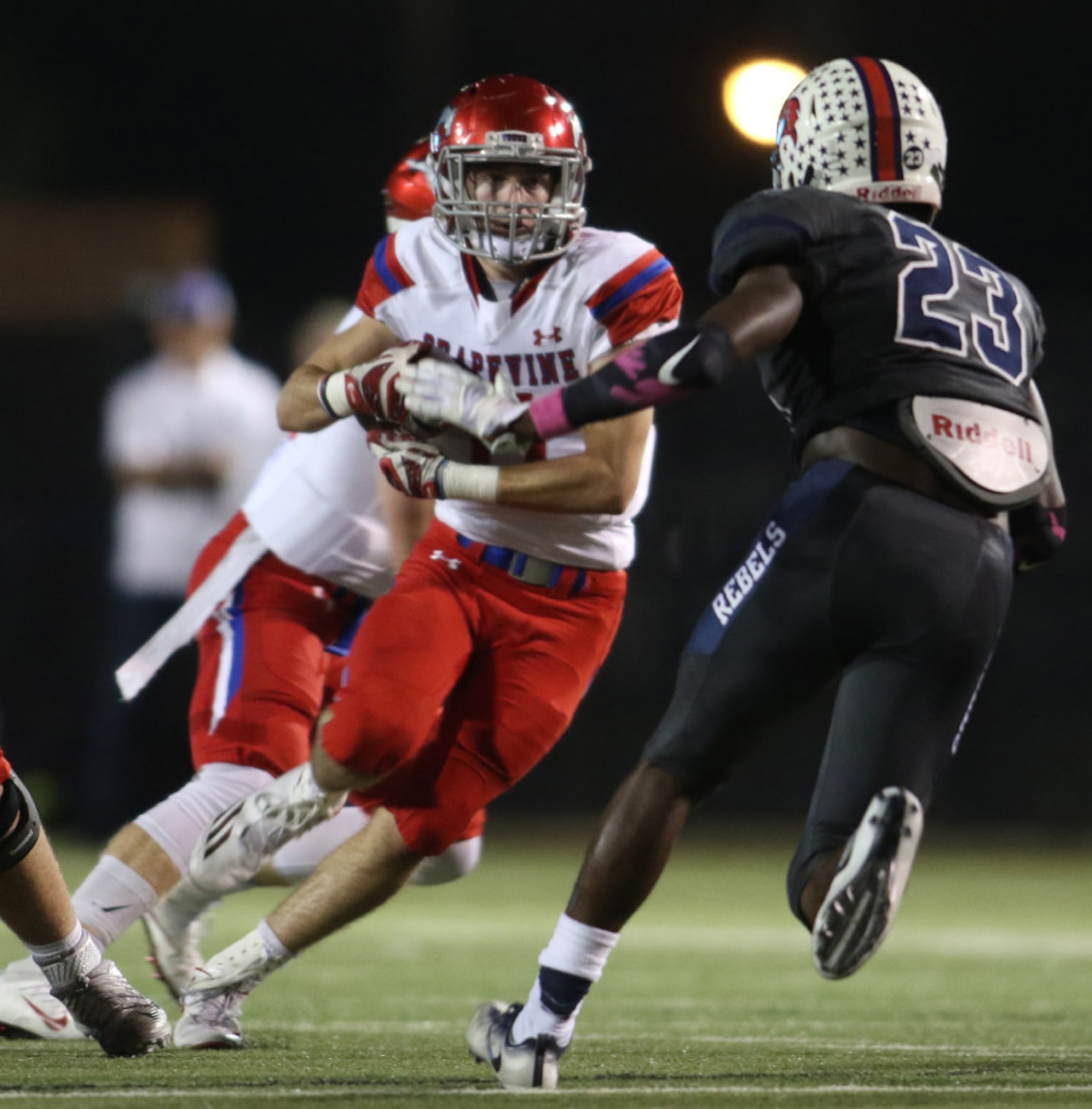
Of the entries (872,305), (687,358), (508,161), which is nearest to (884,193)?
(872,305)

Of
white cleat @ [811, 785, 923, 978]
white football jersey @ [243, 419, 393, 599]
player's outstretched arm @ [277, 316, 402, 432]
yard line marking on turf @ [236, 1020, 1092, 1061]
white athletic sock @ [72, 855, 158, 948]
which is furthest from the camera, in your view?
white football jersey @ [243, 419, 393, 599]

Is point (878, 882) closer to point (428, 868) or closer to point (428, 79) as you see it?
point (428, 868)

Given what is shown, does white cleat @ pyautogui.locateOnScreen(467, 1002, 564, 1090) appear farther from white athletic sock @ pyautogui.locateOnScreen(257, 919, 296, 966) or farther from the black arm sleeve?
the black arm sleeve

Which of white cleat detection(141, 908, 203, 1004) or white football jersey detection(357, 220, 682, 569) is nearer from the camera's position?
white football jersey detection(357, 220, 682, 569)

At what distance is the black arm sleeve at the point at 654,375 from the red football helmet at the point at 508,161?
2.20 ft

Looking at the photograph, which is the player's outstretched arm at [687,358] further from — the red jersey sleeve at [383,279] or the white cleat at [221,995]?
the white cleat at [221,995]

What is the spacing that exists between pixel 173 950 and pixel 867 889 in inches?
70.4

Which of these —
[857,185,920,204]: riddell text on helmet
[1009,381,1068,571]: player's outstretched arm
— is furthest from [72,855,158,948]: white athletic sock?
[857,185,920,204]: riddell text on helmet

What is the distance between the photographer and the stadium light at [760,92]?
14.5 feet

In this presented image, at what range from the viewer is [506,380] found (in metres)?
3.89

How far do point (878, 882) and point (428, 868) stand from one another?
1532mm

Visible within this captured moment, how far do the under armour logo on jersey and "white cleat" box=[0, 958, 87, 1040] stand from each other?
1101 mm

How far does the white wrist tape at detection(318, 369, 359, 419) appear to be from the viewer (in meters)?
3.96

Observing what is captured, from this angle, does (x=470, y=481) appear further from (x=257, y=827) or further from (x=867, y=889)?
(x=867, y=889)
